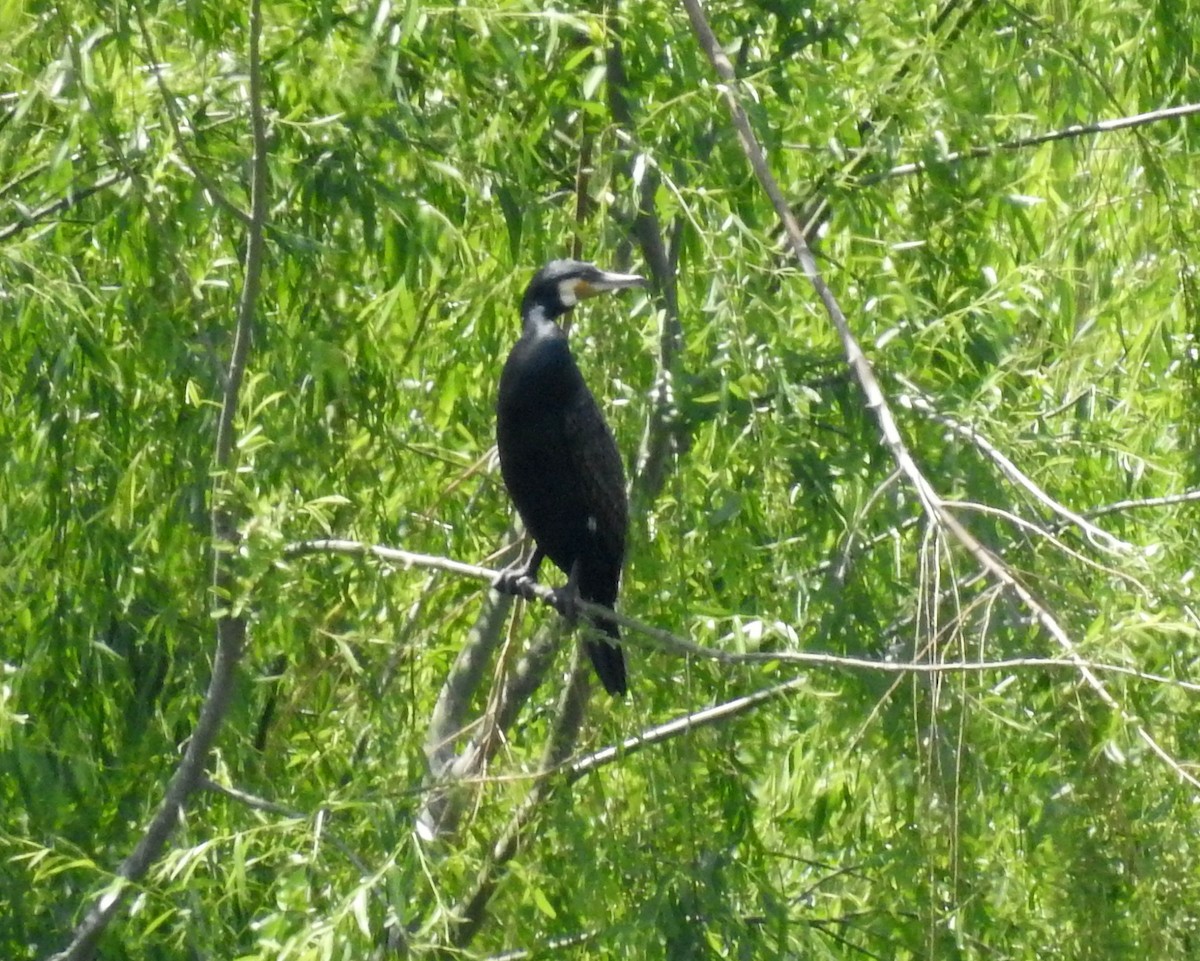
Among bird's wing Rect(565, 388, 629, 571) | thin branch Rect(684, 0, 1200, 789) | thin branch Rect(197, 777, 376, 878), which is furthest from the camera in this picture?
bird's wing Rect(565, 388, 629, 571)

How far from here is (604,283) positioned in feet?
9.86

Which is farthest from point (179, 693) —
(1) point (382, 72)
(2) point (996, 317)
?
(2) point (996, 317)

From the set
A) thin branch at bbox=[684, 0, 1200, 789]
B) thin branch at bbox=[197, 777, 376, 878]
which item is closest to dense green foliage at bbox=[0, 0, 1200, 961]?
thin branch at bbox=[197, 777, 376, 878]

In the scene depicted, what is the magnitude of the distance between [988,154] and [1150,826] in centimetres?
129

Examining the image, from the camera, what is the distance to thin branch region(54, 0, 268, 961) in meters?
2.31

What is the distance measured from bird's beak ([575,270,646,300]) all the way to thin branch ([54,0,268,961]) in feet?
2.05

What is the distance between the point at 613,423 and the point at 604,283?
35 centimetres

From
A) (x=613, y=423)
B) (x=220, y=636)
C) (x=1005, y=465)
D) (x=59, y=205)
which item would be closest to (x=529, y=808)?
(x=220, y=636)

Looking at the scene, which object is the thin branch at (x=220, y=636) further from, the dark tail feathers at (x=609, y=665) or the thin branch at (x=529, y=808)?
the dark tail feathers at (x=609, y=665)

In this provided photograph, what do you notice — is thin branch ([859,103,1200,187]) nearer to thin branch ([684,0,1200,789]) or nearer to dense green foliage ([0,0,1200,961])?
dense green foliage ([0,0,1200,961])

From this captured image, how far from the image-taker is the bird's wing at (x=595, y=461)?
10.9 feet

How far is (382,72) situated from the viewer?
2422mm

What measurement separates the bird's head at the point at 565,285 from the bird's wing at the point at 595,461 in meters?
0.20

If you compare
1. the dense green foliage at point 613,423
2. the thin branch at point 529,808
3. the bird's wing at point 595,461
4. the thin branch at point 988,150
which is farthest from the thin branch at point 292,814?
the thin branch at point 988,150
